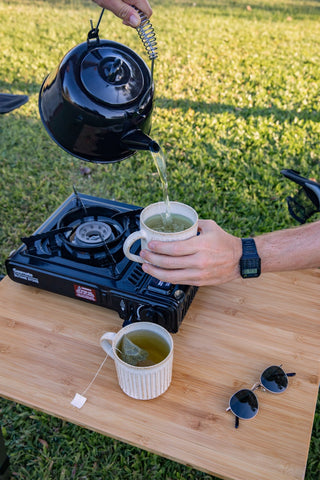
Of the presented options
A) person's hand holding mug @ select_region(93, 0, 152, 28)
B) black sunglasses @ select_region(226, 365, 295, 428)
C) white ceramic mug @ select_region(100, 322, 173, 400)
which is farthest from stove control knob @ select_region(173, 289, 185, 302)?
person's hand holding mug @ select_region(93, 0, 152, 28)

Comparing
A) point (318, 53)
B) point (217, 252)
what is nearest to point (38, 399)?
point (217, 252)

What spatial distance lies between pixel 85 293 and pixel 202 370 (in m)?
0.51

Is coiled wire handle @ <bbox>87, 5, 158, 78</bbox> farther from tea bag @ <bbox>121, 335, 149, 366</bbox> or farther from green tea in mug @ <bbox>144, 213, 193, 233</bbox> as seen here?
tea bag @ <bbox>121, 335, 149, 366</bbox>

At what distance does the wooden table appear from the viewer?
1.20 meters

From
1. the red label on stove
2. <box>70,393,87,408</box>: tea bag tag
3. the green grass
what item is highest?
the red label on stove

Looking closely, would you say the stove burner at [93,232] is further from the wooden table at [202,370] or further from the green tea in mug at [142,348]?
the green tea in mug at [142,348]

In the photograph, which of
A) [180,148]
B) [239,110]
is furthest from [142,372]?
[239,110]

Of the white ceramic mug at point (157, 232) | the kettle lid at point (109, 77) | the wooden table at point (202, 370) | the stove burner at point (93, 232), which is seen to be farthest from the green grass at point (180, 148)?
the kettle lid at point (109, 77)

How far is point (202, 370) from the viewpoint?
4.58ft

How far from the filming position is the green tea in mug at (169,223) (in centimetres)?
133

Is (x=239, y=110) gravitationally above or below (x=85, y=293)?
below

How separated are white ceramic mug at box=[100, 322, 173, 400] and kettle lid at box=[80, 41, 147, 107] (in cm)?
73

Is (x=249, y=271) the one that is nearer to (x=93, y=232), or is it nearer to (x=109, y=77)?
(x=93, y=232)

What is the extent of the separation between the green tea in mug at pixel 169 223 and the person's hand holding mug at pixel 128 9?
27.7 inches
